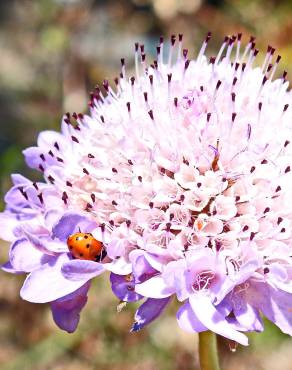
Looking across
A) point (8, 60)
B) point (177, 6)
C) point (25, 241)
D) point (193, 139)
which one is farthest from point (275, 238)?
point (8, 60)

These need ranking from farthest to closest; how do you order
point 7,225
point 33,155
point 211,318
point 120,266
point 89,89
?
1. point 89,89
2. point 33,155
3. point 7,225
4. point 120,266
5. point 211,318

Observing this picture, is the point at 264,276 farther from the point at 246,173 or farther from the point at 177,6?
the point at 177,6

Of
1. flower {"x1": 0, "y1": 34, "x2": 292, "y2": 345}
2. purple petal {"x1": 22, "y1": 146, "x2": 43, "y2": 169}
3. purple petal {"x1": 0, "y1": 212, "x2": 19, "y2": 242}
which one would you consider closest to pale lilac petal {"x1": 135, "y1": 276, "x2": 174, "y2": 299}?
flower {"x1": 0, "y1": 34, "x2": 292, "y2": 345}

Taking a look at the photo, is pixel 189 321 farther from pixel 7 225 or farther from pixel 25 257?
pixel 7 225

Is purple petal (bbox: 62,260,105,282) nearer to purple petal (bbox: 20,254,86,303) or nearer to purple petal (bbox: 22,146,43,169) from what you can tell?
purple petal (bbox: 20,254,86,303)

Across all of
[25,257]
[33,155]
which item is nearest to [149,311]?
[25,257]

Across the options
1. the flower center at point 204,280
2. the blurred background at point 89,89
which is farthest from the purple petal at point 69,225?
the blurred background at point 89,89
